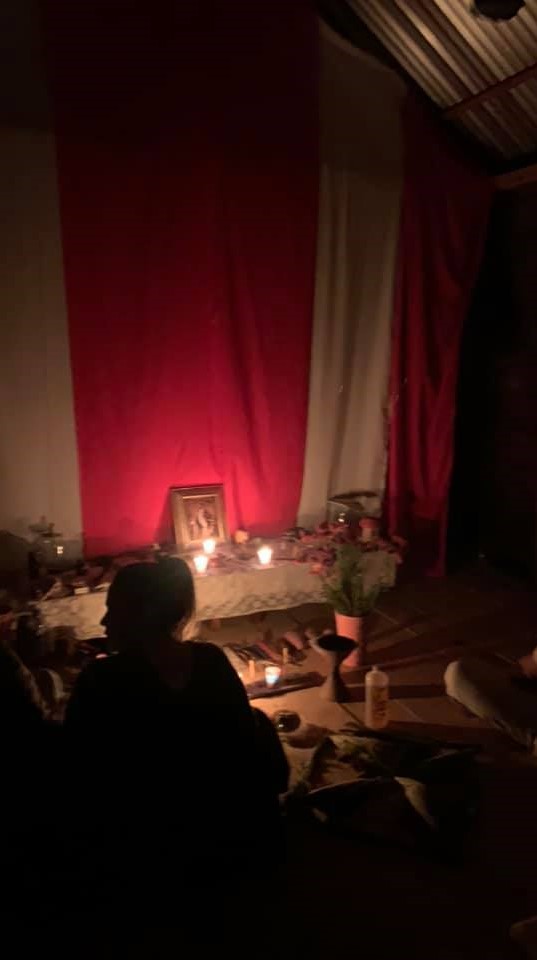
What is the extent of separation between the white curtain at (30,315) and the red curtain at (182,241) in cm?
6

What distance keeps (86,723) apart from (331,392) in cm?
251

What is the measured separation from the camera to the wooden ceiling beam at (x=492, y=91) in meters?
3.36

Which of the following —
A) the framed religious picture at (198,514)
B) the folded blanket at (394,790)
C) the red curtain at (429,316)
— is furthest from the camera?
the red curtain at (429,316)

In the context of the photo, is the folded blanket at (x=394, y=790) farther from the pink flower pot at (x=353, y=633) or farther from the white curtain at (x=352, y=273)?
the white curtain at (x=352, y=273)

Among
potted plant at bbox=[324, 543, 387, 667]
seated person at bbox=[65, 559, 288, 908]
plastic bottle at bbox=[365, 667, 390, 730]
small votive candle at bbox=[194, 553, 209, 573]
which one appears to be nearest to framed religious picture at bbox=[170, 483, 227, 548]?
small votive candle at bbox=[194, 553, 209, 573]

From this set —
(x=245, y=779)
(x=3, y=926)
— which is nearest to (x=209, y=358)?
(x=245, y=779)

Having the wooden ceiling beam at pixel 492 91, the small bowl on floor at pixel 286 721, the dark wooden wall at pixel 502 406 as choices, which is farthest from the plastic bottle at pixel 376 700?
the wooden ceiling beam at pixel 492 91

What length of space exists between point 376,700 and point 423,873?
69 centimetres

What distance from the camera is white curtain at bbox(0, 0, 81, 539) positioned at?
3.02 m

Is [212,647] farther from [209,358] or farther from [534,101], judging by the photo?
Answer: [534,101]

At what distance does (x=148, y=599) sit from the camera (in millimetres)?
1666

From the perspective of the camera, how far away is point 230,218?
3.44 meters

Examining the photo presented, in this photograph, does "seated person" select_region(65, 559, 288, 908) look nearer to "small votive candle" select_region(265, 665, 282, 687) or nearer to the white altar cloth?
"small votive candle" select_region(265, 665, 282, 687)

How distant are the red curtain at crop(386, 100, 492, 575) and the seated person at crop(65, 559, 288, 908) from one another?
250 cm
